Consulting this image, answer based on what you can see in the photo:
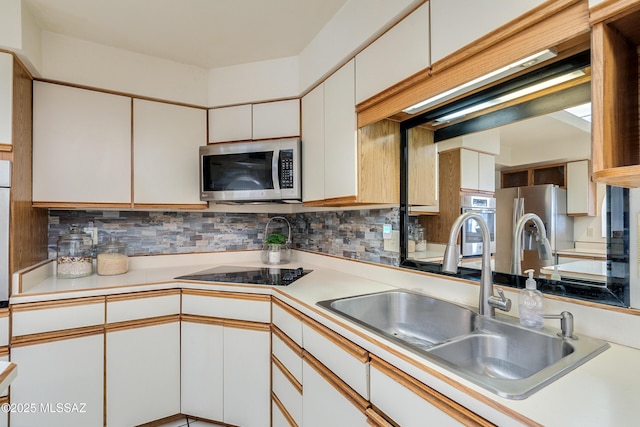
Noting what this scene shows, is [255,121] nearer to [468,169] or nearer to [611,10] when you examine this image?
[468,169]

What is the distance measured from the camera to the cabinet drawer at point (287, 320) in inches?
56.9

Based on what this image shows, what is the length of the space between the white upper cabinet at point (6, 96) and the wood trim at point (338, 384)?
6.06ft

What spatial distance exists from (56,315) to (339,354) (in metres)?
1.52

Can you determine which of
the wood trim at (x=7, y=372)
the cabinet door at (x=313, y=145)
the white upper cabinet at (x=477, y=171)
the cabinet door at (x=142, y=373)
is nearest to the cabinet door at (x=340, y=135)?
the cabinet door at (x=313, y=145)

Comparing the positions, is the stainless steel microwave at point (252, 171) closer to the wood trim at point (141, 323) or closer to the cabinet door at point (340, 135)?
the cabinet door at point (340, 135)

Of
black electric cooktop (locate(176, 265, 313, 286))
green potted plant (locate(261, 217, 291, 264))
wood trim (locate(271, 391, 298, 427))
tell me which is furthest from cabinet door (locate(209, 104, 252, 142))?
wood trim (locate(271, 391, 298, 427))

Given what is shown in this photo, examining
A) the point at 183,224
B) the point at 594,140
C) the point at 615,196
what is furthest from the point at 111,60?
the point at 615,196

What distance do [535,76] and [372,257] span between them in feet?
4.03

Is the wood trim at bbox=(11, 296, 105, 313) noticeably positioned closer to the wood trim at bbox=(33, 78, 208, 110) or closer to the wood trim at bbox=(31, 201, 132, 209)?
the wood trim at bbox=(31, 201, 132, 209)

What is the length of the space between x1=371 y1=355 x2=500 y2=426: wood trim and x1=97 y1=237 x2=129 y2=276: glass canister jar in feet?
6.13

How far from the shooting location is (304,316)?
1402 millimetres

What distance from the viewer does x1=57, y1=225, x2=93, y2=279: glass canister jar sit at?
77.4 inches

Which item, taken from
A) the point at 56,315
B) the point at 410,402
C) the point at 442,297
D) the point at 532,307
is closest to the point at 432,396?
the point at 410,402

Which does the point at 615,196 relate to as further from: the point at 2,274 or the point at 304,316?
the point at 2,274
